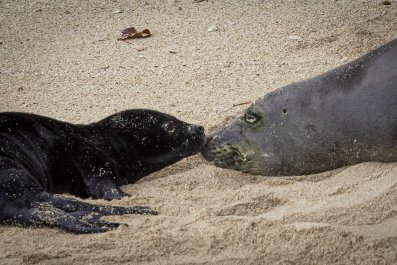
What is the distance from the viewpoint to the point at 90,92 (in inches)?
240

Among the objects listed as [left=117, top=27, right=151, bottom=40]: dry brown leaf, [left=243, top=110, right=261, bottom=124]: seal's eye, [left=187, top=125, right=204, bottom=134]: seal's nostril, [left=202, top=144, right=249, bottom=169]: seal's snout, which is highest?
[left=243, top=110, right=261, bottom=124]: seal's eye

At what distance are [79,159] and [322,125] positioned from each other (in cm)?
163

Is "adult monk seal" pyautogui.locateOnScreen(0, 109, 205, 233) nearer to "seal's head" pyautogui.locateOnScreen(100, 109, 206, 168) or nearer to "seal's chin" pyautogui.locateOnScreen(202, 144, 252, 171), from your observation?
"seal's head" pyautogui.locateOnScreen(100, 109, 206, 168)

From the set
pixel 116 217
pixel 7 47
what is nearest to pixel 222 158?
pixel 116 217

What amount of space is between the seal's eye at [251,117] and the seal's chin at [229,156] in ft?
0.65

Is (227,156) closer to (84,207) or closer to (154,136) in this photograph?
(154,136)

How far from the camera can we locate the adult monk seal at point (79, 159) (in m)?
3.75

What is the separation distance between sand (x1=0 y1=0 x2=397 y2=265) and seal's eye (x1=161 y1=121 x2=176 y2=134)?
0.99ft

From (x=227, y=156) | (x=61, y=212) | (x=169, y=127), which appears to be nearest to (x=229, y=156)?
(x=227, y=156)

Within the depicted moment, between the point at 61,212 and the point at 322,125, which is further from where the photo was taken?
the point at 322,125

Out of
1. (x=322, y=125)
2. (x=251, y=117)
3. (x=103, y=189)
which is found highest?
(x=322, y=125)

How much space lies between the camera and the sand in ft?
10.7

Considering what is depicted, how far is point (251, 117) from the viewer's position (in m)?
4.73

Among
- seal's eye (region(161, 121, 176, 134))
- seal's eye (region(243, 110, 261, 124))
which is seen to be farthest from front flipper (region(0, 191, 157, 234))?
seal's eye (region(161, 121, 176, 134))
